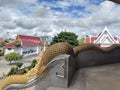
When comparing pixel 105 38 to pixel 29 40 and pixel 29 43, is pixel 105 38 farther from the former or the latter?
pixel 29 40

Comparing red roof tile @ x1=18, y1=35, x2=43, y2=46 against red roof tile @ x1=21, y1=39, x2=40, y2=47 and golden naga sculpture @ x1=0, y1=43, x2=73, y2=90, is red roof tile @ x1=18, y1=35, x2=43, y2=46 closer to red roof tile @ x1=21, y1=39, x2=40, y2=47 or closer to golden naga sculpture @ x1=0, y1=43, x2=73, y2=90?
red roof tile @ x1=21, y1=39, x2=40, y2=47

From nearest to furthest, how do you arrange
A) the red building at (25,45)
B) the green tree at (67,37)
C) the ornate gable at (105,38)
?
the ornate gable at (105,38)
the green tree at (67,37)
the red building at (25,45)

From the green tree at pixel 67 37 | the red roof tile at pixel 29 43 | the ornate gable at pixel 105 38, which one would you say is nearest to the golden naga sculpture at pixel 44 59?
the ornate gable at pixel 105 38

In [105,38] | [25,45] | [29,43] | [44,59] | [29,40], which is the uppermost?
[29,40]

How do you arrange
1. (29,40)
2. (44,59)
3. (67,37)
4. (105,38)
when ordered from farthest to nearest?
(29,40) < (67,37) < (105,38) < (44,59)

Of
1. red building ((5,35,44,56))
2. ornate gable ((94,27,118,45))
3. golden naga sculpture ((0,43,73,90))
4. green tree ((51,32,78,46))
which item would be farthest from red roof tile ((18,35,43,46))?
golden naga sculpture ((0,43,73,90))

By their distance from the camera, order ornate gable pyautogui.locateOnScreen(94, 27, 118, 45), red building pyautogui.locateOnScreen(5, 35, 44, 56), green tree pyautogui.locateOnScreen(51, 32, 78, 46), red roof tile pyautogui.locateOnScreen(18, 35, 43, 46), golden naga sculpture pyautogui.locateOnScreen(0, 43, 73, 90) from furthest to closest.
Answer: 1. red roof tile pyautogui.locateOnScreen(18, 35, 43, 46)
2. red building pyautogui.locateOnScreen(5, 35, 44, 56)
3. green tree pyautogui.locateOnScreen(51, 32, 78, 46)
4. ornate gable pyautogui.locateOnScreen(94, 27, 118, 45)
5. golden naga sculpture pyautogui.locateOnScreen(0, 43, 73, 90)

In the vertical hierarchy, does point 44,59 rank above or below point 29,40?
below

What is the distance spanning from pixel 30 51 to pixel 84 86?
3431 cm

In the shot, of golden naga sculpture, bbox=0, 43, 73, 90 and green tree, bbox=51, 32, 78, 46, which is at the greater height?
green tree, bbox=51, 32, 78, 46

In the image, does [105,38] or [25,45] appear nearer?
[105,38]

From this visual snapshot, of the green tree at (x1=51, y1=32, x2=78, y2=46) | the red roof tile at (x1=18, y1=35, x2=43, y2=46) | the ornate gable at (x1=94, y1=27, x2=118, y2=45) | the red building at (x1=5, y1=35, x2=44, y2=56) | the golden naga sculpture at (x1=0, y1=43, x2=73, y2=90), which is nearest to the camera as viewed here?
the golden naga sculpture at (x1=0, y1=43, x2=73, y2=90)

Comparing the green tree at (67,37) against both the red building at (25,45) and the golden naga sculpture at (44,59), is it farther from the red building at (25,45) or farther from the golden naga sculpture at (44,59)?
the golden naga sculpture at (44,59)

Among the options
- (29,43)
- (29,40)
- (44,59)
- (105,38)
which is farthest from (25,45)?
(44,59)
